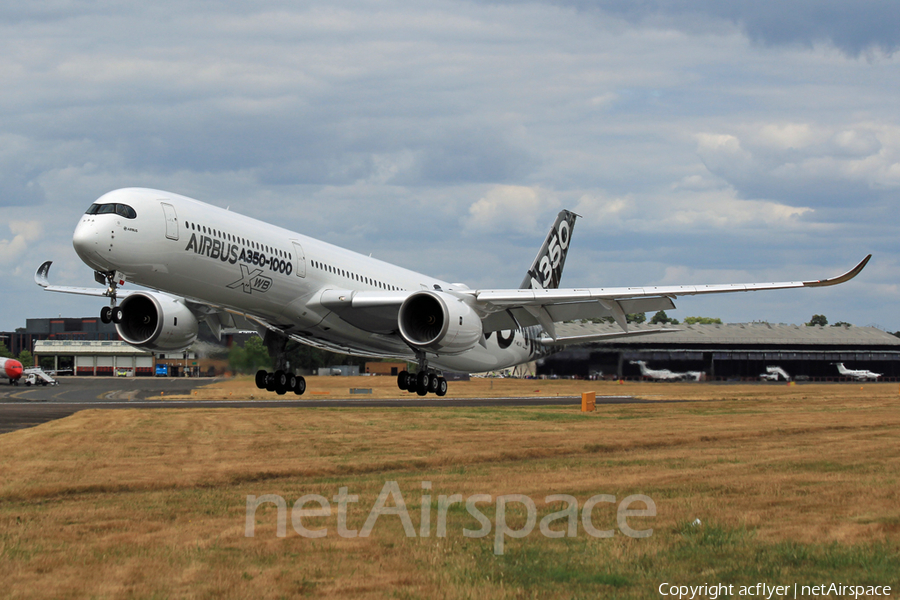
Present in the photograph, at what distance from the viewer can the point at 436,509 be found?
14297 mm

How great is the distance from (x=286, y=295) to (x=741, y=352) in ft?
276

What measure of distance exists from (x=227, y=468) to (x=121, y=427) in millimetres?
14653

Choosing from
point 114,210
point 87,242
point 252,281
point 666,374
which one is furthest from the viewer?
point 666,374

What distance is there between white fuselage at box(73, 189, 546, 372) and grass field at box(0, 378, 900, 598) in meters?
4.31

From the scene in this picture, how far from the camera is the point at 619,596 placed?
355 inches

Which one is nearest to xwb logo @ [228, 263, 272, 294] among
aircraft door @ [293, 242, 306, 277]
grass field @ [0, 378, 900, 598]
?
aircraft door @ [293, 242, 306, 277]

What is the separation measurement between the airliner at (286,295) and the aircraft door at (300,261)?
54 mm

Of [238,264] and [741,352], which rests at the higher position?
[238,264]

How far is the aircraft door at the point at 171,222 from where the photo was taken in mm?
25603

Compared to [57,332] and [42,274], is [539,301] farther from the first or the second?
[57,332]

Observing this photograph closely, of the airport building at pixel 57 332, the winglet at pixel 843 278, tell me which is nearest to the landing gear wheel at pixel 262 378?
the winglet at pixel 843 278

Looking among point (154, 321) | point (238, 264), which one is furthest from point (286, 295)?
point (154, 321)

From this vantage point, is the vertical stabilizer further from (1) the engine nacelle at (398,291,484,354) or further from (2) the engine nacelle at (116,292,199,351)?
(2) the engine nacelle at (116,292,199,351)

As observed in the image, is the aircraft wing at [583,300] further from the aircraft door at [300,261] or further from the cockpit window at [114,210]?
the cockpit window at [114,210]
